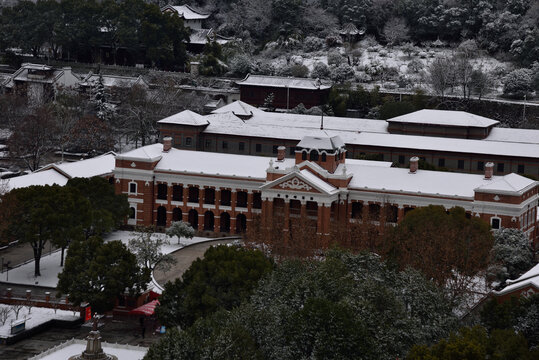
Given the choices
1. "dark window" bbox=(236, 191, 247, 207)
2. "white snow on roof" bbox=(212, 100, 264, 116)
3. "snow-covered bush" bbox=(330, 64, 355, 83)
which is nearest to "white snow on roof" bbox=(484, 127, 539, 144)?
"white snow on roof" bbox=(212, 100, 264, 116)

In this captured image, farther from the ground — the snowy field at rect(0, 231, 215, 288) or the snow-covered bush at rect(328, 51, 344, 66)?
the snow-covered bush at rect(328, 51, 344, 66)

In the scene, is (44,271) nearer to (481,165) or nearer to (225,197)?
(225,197)

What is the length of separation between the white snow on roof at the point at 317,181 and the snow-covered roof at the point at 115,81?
47.3m

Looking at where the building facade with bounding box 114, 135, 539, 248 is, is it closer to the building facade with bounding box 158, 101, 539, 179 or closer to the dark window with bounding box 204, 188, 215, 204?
the dark window with bounding box 204, 188, 215, 204

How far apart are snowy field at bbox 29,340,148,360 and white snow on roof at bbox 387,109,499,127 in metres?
54.0

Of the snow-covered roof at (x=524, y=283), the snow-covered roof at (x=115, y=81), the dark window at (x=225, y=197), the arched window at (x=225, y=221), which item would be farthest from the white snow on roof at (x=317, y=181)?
the snow-covered roof at (x=115, y=81)

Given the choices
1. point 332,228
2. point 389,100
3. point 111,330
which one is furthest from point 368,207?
point 389,100

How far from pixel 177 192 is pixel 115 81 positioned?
44.8 meters

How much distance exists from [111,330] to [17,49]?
91950 millimetres

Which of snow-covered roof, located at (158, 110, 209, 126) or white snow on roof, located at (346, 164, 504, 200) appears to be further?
snow-covered roof, located at (158, 110, 209, 126)

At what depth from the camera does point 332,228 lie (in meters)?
84.3

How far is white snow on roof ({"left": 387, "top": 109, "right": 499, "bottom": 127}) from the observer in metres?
111

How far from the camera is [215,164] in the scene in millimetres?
91625

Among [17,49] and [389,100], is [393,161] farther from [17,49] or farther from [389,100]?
[17,49]
